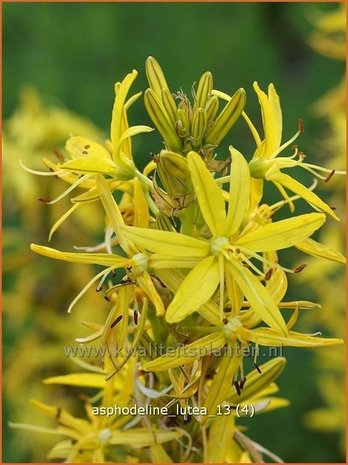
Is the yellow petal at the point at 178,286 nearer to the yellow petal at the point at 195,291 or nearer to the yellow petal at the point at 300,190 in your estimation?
the yellow petal at the point at 195,291

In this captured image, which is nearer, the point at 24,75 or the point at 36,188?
the point at 36,188

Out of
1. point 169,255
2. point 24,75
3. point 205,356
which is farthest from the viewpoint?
point 24,75

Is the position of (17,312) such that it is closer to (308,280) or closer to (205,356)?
(308,280)

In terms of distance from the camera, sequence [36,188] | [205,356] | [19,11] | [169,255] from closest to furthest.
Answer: [169,255]
[205,356]
[36,188]
[19,11]

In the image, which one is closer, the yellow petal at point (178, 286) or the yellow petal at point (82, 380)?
the yellow petal at point (178, 286)

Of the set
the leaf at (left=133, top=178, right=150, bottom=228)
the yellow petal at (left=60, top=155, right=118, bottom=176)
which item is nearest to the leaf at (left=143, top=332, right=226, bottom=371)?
the leaf at (left=133, top=178, right=150, bottom=228)

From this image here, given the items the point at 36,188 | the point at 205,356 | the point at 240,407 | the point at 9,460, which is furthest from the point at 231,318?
the point at 9,460

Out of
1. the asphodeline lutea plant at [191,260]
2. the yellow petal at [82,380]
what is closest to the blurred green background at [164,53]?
the yellow petal at [82,380]
